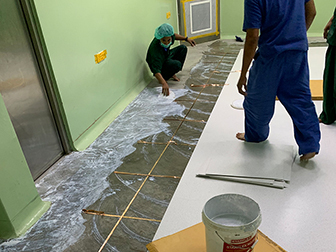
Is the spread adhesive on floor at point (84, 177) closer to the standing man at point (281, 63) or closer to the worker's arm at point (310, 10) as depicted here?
the standing man at point (281, 63)

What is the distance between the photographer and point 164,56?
142 inches

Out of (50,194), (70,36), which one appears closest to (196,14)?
(70,36)

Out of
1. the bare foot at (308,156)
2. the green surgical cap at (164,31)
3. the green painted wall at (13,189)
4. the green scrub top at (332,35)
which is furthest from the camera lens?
the green surgical cap at (164,31)

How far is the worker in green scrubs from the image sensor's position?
2.17 metres

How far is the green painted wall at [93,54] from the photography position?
2.27 m

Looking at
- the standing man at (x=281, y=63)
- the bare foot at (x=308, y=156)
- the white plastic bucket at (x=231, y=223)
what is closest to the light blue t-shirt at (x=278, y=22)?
the standing man at (x=281, y=63)

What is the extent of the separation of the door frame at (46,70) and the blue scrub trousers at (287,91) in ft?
4.56

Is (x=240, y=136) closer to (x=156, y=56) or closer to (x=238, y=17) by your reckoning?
(x=156, y=56)

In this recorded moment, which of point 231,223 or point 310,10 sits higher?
point 310,10

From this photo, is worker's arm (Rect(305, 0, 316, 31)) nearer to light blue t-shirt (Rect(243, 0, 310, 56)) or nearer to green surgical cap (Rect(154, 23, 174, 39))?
light blue t-shirt (Rect(243, 0, 310, 56))

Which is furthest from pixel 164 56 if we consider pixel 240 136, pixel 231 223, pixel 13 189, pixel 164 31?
pixel 231 223

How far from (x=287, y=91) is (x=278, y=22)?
1.38 ft

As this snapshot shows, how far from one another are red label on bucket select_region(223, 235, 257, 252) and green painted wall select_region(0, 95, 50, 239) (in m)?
1.18

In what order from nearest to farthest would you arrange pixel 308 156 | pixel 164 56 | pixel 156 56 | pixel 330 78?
1. pixel 308 156
2. pixel 330 78
3. pixel 156 56
4. pixel 164 56
